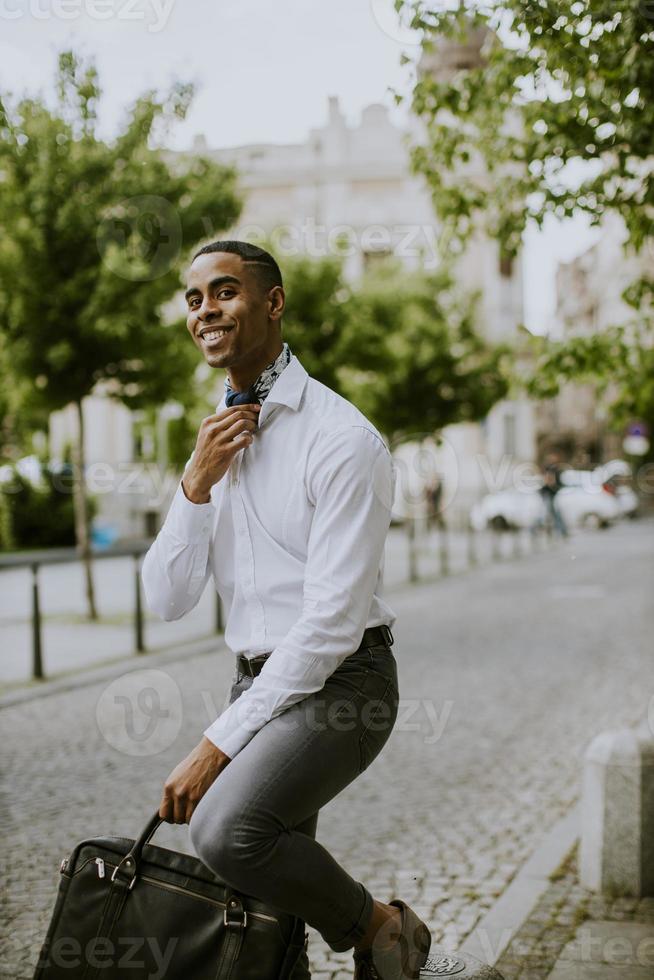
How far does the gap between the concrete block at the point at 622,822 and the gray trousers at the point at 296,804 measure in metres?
2.15

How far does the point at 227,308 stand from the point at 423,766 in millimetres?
4648

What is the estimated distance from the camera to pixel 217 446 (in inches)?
102

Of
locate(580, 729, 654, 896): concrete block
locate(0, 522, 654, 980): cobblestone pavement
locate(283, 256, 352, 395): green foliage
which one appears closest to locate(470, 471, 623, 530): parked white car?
locate(283, 256, 352, 395): green foliage

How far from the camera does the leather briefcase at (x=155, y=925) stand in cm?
240

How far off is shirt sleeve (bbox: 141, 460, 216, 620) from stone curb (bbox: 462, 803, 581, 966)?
1.61m

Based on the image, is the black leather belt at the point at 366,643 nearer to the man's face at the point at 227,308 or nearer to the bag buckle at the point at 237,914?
the bag buckle at the point at 237,914

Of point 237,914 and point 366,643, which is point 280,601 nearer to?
point 366,643

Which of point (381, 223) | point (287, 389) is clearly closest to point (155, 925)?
point (287, 389)

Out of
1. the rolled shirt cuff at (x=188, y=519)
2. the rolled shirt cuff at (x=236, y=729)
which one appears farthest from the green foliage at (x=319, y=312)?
the rolled shirt cuff at (x=236, y=729)

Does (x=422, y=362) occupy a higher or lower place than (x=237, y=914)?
higher

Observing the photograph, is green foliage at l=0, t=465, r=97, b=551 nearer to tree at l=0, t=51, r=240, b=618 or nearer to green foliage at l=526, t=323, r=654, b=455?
tree at l=0, t=51, r=240, b=618

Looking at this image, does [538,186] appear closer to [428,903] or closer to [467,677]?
[428,903]

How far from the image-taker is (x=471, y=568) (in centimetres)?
2169
